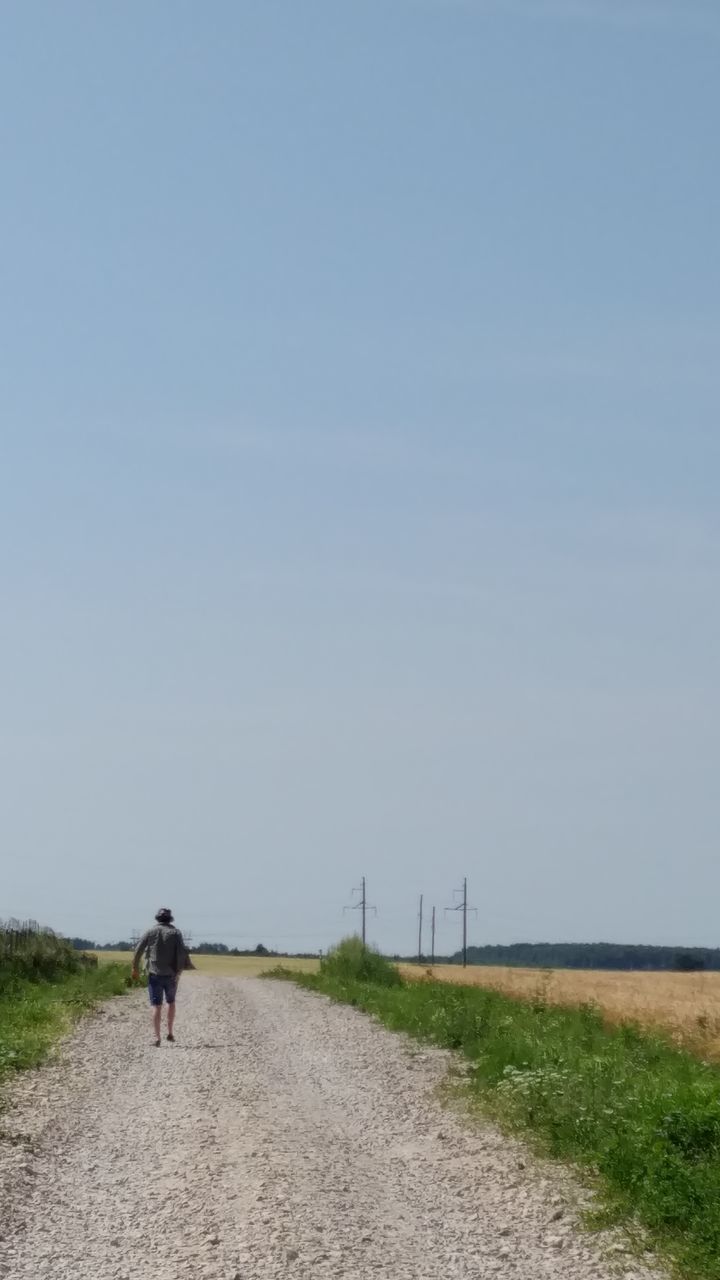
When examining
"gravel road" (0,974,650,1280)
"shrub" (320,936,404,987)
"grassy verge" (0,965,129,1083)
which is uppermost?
"shrub" (320,936,404,987)

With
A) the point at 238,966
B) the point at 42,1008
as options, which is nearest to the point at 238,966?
the point at 238,966

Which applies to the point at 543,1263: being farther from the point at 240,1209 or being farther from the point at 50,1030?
the point at 50,1030

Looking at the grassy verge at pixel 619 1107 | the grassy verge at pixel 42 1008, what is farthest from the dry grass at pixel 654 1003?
the grassy verge at pixel 42 1008

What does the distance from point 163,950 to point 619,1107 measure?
12.6m

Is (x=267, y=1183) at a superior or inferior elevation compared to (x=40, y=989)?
inferior

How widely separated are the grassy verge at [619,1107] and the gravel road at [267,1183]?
1.50 feet

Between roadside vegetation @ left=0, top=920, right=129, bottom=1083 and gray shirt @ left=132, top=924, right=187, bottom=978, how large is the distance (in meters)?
2.21

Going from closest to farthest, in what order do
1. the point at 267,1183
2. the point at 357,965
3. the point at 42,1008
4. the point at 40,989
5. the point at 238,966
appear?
the point at 267,1183 → the point at 42,1008 → the point at 40,989 → the point at 357,965 → the point at 238,966

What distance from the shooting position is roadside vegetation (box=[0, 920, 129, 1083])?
22500 mm

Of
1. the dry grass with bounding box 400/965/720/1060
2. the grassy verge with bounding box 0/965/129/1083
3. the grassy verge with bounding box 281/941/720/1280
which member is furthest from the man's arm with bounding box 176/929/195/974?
the dry grass with bounding box 400/965/720/1060

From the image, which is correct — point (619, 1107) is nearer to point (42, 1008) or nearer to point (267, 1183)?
point (267, 1183)

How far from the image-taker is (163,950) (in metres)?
24.4

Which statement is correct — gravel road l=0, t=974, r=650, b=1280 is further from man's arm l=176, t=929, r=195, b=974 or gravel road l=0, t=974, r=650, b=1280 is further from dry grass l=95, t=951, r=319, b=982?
dry grass l=95, t=951, r=319, b=982

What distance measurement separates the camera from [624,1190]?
11.1m
